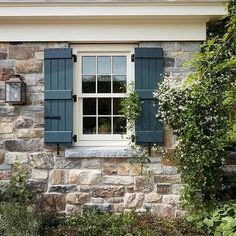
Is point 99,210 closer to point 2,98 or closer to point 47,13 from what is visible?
point 2,98

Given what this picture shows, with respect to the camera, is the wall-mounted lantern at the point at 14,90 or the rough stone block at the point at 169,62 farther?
the rough stone block at the point at 169,62

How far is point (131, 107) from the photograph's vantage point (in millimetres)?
5797

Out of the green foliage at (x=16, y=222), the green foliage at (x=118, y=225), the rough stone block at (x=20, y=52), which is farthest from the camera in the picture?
the rough stone block at (x=20, y=52)

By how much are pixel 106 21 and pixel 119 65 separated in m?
0.65

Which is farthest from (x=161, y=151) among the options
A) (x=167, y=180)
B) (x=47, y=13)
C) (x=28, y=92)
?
(x=47, y=13)

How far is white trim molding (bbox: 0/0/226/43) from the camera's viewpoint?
571 cm

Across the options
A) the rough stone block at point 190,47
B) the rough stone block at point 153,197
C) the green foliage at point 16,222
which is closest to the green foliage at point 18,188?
the green foliage at point 16,222

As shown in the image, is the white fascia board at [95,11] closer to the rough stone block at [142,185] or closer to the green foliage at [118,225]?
the rough stone block at [142,185]

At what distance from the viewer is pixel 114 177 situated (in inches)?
234

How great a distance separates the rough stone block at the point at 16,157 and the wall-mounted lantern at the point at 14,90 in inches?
29.2

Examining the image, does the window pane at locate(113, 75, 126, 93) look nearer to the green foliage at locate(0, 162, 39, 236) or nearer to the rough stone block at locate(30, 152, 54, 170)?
the rough stone block at locate(30, 152, 54, 170)

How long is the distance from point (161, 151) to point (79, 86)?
1.49 m

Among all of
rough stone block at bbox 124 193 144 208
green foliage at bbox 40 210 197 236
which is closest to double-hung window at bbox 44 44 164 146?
rough stone block at bbox 124 193 144 208

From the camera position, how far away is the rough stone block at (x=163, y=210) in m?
5.91
